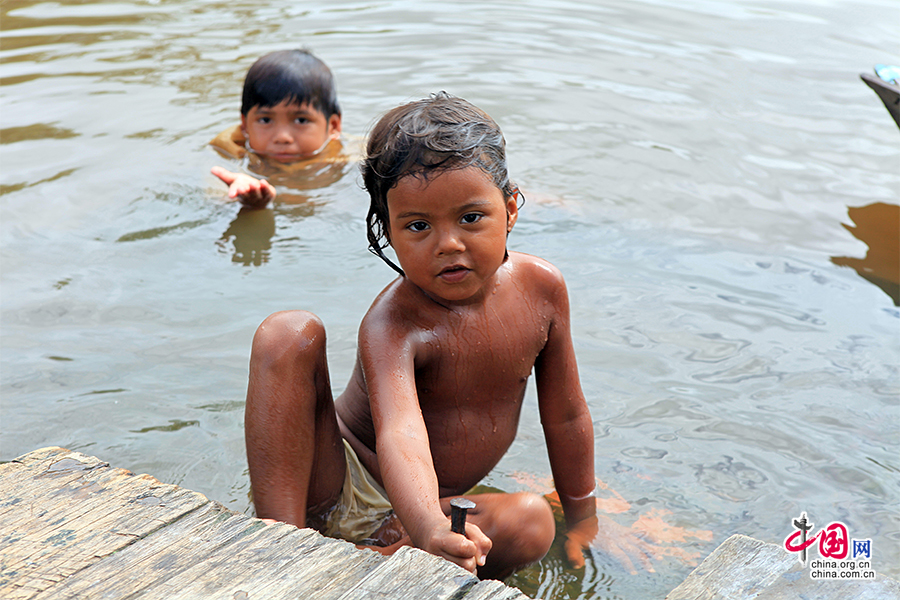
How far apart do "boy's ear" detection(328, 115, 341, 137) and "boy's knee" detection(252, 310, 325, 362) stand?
4026 millimetres

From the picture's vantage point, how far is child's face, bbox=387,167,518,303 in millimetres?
2137

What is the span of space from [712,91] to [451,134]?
5.36 metres

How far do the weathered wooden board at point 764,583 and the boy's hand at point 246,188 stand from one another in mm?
3576

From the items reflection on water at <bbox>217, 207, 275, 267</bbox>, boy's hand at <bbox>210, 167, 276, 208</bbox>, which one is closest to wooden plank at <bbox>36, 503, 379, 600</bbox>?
reflection on water at <bbox>217, 207, 275, 267</bbox>

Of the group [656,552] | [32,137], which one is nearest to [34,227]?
[32,137]

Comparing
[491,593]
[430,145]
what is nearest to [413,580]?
[491,593]

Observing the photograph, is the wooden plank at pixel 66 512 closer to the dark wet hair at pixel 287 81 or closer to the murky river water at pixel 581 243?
the murky river water at pixel 581 243

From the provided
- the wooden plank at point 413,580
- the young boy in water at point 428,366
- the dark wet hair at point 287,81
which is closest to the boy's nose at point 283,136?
the dark wet hair at point 287,81

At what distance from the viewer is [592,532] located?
104 inches

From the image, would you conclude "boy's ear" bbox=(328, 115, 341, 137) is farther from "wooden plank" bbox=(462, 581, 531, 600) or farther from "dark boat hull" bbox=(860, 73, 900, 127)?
"wooden plank" bbox=(462, 581, 531, 600)

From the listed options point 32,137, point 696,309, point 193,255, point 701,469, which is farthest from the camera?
point 32,137

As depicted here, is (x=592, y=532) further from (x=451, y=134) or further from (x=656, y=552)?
(x=451, y=134)

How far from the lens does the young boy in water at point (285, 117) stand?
572cm

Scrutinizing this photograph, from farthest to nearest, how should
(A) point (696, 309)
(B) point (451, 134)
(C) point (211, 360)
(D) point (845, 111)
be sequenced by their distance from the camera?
1. (D) point (845, 111)
2. (A) point (696, 309)
3. (C) point (211, 360)
4. (B) point (451, 134)
